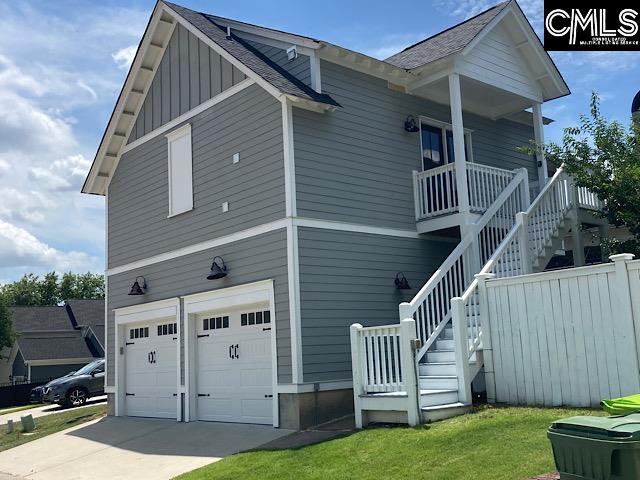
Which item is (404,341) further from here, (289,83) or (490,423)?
(289,83)

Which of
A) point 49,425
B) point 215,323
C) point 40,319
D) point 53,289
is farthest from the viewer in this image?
point 53,289

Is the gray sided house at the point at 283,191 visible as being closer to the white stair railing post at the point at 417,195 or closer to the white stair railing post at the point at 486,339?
the white stair railing post at the point at 417,195

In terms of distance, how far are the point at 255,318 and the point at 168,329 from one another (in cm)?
321

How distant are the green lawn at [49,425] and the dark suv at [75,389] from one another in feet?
12.2

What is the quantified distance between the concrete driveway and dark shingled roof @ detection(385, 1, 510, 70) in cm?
773

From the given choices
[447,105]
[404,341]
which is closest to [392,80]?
[447,105]

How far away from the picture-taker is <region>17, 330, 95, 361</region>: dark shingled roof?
122ft

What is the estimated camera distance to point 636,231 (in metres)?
11.6

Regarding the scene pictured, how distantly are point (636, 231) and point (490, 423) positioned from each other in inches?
199

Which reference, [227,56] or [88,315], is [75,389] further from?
[88,315]

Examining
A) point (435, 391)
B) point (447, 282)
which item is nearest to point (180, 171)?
point (447, 282)

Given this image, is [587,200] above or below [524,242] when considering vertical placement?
above

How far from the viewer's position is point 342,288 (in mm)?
12039

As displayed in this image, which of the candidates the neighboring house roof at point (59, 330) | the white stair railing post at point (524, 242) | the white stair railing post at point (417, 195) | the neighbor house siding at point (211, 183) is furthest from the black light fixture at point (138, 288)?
the neighboring house roof at point (59, 330)
